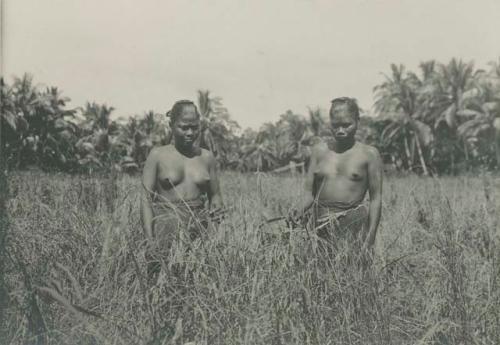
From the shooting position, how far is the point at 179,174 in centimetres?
292

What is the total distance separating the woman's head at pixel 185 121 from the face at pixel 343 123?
77cm

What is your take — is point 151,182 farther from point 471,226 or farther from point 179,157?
point 471,226

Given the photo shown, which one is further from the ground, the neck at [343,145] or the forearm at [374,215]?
the neck at [343,145]

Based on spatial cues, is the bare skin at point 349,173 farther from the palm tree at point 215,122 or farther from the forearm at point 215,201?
the palm tree at point 215,122

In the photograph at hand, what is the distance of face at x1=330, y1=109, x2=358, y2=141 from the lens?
2.89 m

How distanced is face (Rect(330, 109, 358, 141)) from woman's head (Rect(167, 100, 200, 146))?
2.54ft

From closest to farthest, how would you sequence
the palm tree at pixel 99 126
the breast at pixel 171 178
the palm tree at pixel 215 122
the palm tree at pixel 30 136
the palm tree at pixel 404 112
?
the breast at pixel 171 178 → the palm tree at pixel 30 136 → the palm tree at pixel 99 126 → the palm tree at pixel 404 112 → the palm tree at pixel 215 122

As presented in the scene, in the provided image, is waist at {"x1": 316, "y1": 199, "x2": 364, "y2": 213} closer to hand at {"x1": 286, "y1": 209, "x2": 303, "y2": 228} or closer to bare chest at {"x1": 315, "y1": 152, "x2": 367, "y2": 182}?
bare chest at {"x1": 315, "y1": 152, "x2": 367, "y2": 182}

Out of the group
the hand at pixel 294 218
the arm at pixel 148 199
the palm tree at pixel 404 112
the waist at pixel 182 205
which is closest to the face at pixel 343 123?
the hand at pixel 294 218

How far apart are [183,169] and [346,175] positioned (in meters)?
0.95

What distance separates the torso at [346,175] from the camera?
9.93 ft

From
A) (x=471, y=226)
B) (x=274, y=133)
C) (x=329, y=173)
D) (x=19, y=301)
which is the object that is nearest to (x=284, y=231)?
(x=329, y=173)

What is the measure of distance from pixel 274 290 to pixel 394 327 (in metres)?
0.52

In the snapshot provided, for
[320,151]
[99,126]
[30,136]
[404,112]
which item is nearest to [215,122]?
[99,126]
